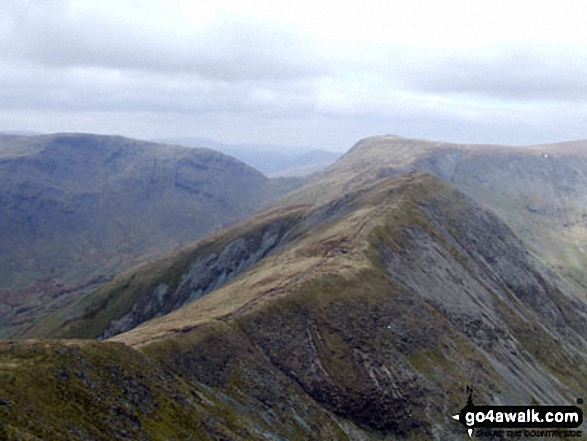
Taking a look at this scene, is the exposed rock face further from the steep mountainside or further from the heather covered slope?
the heather covered slope

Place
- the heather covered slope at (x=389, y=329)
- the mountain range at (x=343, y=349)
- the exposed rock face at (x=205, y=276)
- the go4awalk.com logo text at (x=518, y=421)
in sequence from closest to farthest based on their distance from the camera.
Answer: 1. the mountain range at (x=343, y=349)
2. the heather covered slope at (x=389, y=329)
3. the go4awalk.com logo text at (x=518, y=421)
4. the exposed rock face at (x=205, y=276)

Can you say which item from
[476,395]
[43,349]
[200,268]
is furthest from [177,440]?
[200,268]

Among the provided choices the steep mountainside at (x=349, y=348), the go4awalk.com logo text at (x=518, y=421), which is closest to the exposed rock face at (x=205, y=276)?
the steep mountainside at (x=349, y=348)

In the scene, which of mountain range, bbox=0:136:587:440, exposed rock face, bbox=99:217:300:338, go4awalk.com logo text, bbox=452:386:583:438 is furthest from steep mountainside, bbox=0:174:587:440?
exposed rock face, bbox=99:217:300:338

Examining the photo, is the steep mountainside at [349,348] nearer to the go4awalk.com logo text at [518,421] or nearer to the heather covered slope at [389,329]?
the heather covered slope at [389,329]

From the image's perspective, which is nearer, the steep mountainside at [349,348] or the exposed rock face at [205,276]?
the steep mountainside at [349,348]

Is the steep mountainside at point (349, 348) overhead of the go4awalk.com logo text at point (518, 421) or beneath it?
overhead
